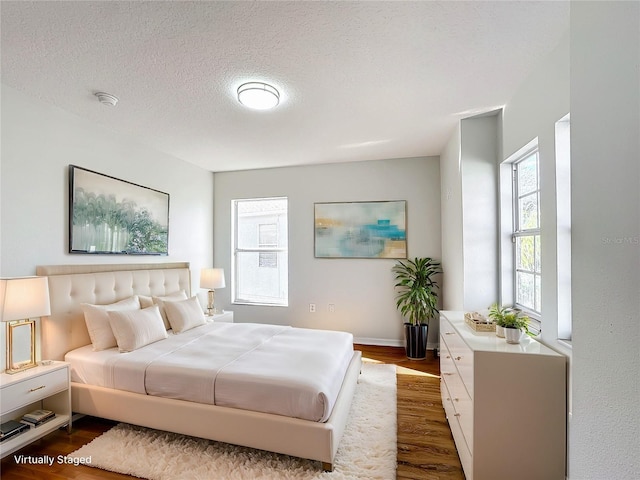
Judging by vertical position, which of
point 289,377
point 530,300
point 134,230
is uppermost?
point 134,230

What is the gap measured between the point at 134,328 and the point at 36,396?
0.71 m

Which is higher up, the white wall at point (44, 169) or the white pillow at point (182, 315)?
the white wall at point (44, 169)

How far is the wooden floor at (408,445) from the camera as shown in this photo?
1.91 metres

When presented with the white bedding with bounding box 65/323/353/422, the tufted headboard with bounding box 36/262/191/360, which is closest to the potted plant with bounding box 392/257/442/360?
the white bedding with bounding box 65/323/353/422

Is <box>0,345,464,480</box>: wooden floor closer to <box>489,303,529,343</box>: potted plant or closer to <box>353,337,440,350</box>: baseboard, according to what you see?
<box>489,303,529,343</box>: potted plant

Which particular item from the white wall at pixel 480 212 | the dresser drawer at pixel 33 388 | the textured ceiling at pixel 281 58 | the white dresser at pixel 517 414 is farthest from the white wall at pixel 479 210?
the dresser drawer at pixel 33 388

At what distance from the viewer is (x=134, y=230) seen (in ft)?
11.3

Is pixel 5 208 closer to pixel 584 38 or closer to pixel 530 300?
pixel 584 38

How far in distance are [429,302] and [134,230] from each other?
11.5 feet

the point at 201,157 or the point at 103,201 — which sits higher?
the point at 201,157

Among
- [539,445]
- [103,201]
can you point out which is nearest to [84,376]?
[103,201]

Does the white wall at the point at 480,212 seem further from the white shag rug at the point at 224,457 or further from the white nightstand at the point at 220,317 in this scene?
the white nightstand at the point at 220,317

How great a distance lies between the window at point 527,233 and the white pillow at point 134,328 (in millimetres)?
3142

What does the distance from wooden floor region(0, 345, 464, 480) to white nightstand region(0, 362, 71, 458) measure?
0.41 ft
